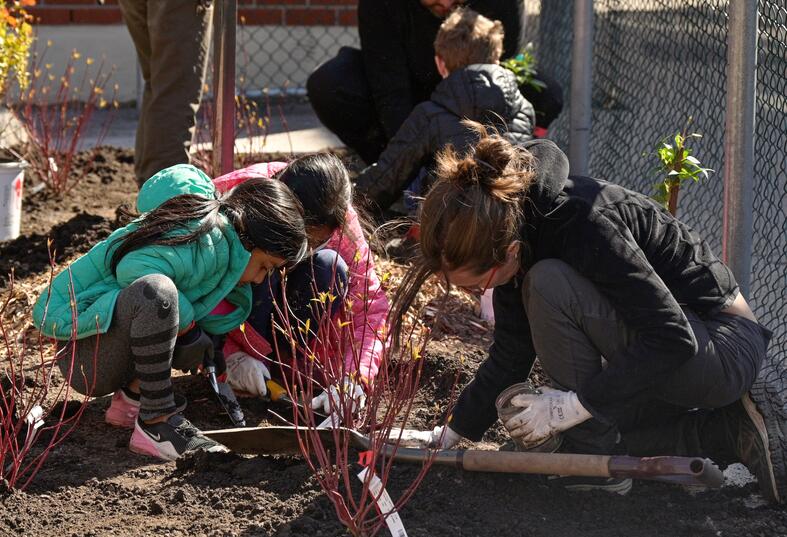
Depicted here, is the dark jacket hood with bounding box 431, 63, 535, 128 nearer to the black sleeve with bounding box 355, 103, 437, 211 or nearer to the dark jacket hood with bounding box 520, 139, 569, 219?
the black sleeve with bounding box 355, 103, 437, 211

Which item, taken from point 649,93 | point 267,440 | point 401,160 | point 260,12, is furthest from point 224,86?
point 260,12

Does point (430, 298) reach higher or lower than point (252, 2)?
lower

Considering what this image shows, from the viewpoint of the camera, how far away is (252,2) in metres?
7.55

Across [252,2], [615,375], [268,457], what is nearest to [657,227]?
[615,375]

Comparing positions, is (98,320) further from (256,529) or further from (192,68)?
(192,68)

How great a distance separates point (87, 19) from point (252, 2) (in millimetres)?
1149

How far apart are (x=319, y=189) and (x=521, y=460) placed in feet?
3.28

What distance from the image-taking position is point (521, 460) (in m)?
2.46

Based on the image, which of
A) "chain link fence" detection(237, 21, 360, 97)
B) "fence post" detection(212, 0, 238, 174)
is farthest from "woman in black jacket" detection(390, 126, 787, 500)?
"chain link fence" detection(237, 21, 360, 97)

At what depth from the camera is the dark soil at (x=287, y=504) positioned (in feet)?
8.07

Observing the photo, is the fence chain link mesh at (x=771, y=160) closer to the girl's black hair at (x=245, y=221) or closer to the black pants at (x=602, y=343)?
the black pants at (x=602, y=343)

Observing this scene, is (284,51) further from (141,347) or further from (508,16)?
(141,347)

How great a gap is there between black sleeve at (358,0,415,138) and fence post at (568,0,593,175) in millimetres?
778

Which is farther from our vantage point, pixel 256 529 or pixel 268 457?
pixel 268 457
